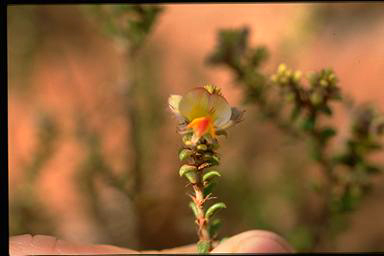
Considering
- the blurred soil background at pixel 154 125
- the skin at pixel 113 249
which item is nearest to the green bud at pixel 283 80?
the skin at pixel 113 249

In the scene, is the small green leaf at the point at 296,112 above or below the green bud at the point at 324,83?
below

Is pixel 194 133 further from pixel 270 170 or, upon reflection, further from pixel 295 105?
pixel 270 170

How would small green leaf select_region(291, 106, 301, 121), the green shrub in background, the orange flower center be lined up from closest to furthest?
the orange flower center < small green leaf select_region(291, 106, 301, 121) < the green shrub in background

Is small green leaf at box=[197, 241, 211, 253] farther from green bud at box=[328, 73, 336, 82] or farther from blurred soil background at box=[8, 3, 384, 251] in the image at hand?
blurred soil background at box=[8, 3, 384, 251]

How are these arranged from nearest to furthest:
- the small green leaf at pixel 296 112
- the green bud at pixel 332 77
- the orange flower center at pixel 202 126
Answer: the orange flower center at pixel 202 126
the green bud at pixel 332 77
the small green leaf at pixel 296 112

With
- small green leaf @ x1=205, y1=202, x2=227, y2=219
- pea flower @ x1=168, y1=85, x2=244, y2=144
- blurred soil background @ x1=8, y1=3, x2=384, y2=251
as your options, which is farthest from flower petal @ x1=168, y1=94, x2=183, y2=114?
blurred soil background @ x1=8, y1=3, x2=384, y2=251

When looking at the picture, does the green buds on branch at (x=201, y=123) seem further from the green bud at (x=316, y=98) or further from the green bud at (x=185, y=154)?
the green bud at (x=316, y=98)

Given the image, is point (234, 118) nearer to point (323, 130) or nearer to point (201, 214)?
point (201, 214)
